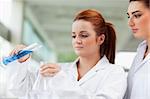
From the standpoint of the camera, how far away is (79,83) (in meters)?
Result: 0.97

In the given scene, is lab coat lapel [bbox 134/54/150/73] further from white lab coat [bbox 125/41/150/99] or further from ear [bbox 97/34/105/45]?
ear [bbox 97/34/105/45]

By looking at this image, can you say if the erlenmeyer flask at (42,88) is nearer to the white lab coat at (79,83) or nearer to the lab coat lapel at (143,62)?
the white lab coat at (79,83)

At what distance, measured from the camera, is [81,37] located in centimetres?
97

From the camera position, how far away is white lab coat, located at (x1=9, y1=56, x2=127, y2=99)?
0.88 m

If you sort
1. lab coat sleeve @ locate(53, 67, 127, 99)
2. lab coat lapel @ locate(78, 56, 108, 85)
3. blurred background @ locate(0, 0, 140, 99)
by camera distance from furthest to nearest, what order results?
blurred background @ locate(0, 0, 140, 99) < lab coat lapel @ locate(78, 56, 108, 85) < lab coat sleeve @ locate(53, 67, 127, 99)

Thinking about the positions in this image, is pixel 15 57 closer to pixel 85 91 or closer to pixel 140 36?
pixel 85 91

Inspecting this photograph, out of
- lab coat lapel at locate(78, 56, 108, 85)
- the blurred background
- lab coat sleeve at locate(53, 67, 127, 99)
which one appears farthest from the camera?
the blurred background

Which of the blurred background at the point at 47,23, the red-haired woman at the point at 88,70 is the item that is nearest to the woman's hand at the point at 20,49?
the red-haired woman at the point at 88,70

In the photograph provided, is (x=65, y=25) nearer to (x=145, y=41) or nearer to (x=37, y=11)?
(x=37, y=11)

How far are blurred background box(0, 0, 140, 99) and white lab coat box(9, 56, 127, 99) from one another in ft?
0.37

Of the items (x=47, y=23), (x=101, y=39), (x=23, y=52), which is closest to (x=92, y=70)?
(x=101, y=39)

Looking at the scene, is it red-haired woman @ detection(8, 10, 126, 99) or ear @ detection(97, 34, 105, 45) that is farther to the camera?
ear @ detection(97, 34, 105, 45)

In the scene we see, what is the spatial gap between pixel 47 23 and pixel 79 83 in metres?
2.45

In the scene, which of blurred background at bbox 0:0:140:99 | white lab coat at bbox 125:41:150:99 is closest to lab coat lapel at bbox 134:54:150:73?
white lab coat at bbox 125:41:150:99
